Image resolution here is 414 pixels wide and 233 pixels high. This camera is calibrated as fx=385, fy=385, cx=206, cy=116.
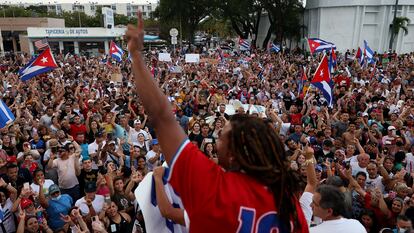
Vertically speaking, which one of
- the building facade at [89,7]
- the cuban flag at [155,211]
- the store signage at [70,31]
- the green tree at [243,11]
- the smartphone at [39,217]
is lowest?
the smartphone at [39,217]

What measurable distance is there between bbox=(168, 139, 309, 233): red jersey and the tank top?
3.70m

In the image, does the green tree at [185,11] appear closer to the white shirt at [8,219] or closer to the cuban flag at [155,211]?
the white shirt at [8,219]

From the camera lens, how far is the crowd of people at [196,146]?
416 centimetres

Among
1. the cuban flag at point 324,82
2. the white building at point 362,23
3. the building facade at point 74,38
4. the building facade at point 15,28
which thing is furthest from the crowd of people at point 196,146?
the building facade at point 15,28

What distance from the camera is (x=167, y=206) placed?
2.17 meters

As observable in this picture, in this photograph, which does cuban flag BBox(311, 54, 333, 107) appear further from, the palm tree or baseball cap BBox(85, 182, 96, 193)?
the palm tree

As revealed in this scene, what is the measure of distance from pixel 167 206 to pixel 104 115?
7.44 meters

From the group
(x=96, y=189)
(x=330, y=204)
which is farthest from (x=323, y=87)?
(x=330, y=204)

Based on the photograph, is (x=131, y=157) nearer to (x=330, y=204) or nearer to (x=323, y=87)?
(x=330, y=204)

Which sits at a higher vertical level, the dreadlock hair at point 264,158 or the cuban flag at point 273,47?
the dreadlock hair at point 264,158

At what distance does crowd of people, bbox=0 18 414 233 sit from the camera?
4.16 metres

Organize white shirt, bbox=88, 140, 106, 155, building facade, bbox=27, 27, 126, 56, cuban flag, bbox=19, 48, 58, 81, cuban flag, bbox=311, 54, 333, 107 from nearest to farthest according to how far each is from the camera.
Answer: white shirt, bbox=88, 140, 106, 155, cuban flag, bbox=311, 54, 333, 107, cuban flag, bbox=19, 48, 58, 81, building facade, bbox=27, 27, 126, 56

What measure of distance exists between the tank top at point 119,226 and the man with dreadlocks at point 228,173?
12.1ft

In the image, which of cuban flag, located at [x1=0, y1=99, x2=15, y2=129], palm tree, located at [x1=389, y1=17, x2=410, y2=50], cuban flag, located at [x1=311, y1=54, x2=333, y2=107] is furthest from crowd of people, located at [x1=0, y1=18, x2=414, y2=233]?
palm tree, located at [x1=389, y1=17, x2=410, y2=50]
